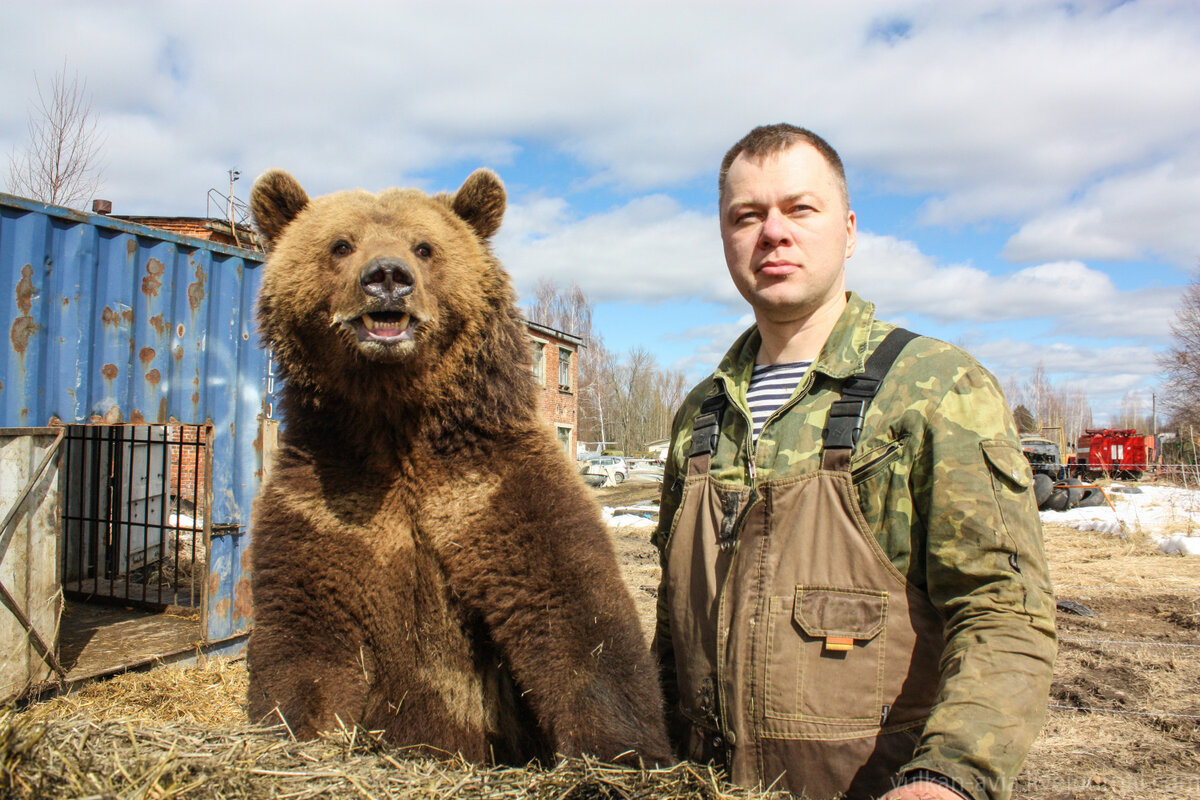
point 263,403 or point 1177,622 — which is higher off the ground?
point 263,403

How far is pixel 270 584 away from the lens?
96.2 inches

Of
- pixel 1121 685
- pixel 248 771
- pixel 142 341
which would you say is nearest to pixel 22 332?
pixel 142 341

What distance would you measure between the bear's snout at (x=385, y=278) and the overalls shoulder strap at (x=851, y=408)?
1.47 meters

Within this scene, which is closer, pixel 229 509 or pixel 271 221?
pixel 271 221

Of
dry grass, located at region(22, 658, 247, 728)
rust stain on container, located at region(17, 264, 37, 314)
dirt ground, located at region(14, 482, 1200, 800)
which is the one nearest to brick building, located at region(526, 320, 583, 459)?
dirt ground, located at region(14, 482, 1200, 800)

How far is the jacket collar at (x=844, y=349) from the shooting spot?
2.22m

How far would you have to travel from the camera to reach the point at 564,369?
36.1m

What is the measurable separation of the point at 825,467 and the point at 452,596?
4.23 ft

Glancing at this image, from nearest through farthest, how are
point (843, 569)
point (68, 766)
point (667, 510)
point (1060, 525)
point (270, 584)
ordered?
point (68, 766)
point (843, 569)
point (270, 584)
point (667, 510)
point (1060, 525)

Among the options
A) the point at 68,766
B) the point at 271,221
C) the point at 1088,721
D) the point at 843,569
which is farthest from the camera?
the point at 1088,721

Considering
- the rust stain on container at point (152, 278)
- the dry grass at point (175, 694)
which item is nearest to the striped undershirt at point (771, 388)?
the dry grass at point (175, 694)

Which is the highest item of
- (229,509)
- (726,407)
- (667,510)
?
(726,407)

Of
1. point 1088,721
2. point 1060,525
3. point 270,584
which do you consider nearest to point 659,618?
point 270,584

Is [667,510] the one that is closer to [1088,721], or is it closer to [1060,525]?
[1088,721]
